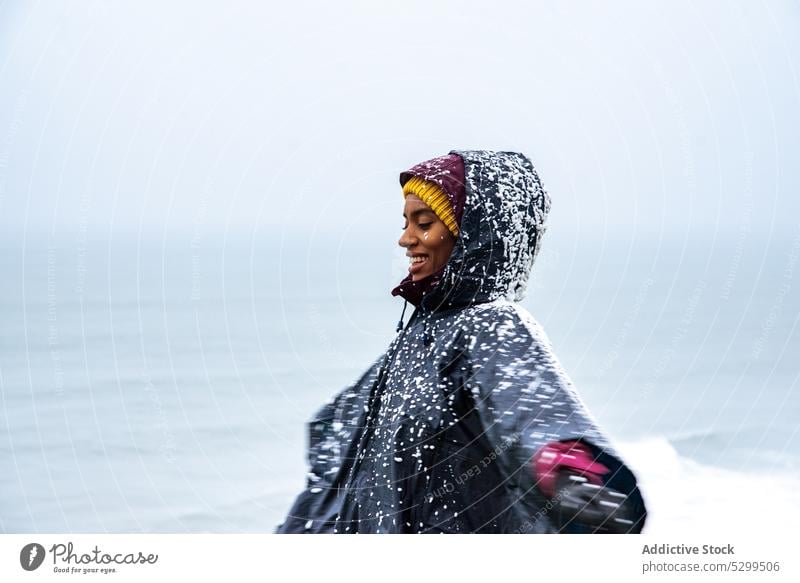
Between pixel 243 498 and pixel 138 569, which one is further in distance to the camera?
pixel 243 498

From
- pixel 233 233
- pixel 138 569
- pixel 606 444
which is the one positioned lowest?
pixel 138 569

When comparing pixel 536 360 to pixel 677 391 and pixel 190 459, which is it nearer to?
pixel 190 459

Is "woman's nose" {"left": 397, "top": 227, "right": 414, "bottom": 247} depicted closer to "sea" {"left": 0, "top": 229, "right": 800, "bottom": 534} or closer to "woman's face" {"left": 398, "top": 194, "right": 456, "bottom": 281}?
"woman's face" {"left": 398, "top": 194, "right": 456, "bottom": 281}

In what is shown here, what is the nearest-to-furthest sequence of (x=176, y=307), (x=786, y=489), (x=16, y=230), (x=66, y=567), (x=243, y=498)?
1. (x=66, y=567)
2. (x=16, y=230)
3. (x=243, y=498)
4. (x=786, y=489)
5. (x=176, y=307)

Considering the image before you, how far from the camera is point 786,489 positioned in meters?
4.11

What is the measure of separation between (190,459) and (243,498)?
29 cm

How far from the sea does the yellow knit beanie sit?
0.97 feet

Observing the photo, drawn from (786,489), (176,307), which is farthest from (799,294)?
(176,307)

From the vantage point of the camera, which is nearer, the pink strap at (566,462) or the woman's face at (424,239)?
the pink strap at (566,462)

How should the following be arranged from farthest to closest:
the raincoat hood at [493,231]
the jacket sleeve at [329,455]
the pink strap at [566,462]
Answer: the jacket sleeve at [329,455], the raincoat hood at [493,231], the pink strap at [566,462]

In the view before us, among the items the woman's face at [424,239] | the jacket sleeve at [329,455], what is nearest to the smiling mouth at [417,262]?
the woman's face at [424,239]

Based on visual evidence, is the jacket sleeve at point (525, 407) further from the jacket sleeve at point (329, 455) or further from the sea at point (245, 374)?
the jacket sleeve at point (329, 455)

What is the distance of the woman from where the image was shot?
211 centimetres

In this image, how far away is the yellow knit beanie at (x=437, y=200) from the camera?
2354 millimetres
